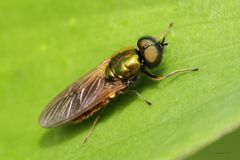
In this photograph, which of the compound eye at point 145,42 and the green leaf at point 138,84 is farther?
the compound eye at point 145,42

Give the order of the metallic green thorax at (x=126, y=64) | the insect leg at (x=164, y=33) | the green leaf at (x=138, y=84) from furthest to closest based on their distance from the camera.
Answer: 1. the metallic green thorax at (x=126, y=64)
2. the insect leg at (x=164, y=33)
3. the green leaf at (x=138, y=84)

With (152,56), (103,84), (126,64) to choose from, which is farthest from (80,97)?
(152,56)

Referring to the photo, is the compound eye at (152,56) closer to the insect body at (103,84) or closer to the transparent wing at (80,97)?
the insect body at (103,84)

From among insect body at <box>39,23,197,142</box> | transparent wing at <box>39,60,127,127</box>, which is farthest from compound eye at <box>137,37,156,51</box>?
transparent wing at <box>39,60,127,127</box>

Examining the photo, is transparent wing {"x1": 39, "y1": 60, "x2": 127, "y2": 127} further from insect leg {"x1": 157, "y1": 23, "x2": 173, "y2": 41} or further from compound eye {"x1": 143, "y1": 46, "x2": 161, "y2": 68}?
insect leg {"x1": 157, "y1": 23, "x2": 173, "y2": 41}

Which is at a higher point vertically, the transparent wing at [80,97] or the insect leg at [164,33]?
the insect leg at [164,33]

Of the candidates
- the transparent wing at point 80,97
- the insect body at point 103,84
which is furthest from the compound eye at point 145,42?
the transparent wing at point 80,97
